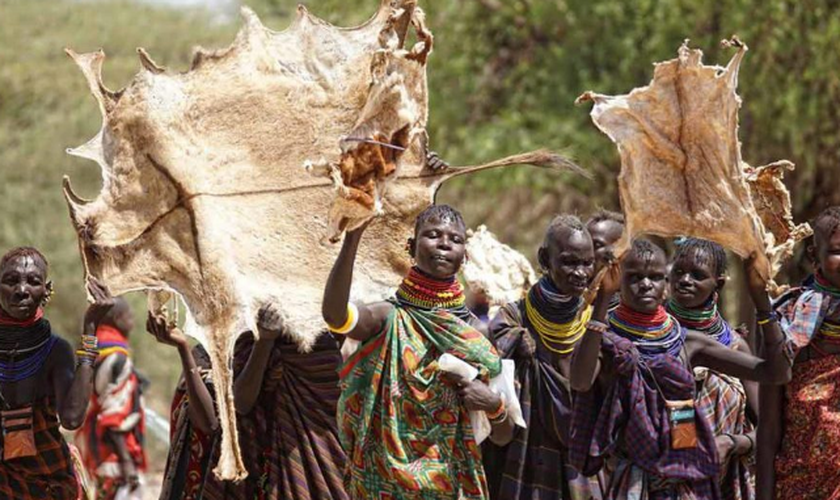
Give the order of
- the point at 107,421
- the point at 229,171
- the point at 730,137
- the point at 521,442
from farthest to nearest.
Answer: the point at 107,421 → the point at 521,442 → the point at 229,171 → the point at 730,137

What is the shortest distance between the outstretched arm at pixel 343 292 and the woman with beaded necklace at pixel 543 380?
2.84 ft

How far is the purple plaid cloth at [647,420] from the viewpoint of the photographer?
5.95 metres

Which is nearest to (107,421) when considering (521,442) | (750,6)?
(521,442)

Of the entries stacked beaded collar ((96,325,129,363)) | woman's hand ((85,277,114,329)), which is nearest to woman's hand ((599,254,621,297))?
woman's hand ((85,277,114,329))

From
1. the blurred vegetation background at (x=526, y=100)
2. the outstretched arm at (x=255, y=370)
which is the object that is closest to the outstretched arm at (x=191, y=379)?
the outstretched arm at (x=255, y=370)

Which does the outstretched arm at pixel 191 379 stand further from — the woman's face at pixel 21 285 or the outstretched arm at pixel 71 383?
the woman's face at pixel 21 285

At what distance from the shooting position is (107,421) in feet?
30.8

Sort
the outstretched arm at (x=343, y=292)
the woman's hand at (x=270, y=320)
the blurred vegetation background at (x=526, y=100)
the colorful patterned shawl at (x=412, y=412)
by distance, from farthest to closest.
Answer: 1. the blurred vegetation background at (x=526, y=100)
2. the woman's hand at (x=270, y=320)
3. the colorful patterned shawl at (x=412, y=412)
4. the outstretched arm at (x=343, y=292)

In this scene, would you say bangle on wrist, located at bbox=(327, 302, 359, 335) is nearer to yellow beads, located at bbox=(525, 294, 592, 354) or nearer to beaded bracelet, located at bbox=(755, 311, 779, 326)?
yellow beads, located at bbox=(525, 294, 592, 354)

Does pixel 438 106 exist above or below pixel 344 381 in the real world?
above

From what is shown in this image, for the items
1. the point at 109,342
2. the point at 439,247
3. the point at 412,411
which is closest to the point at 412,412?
the point at 412,411

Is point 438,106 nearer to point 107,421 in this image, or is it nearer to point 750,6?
point 750,6

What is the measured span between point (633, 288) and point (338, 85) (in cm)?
135

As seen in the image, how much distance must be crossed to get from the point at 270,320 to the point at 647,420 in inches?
57.4
